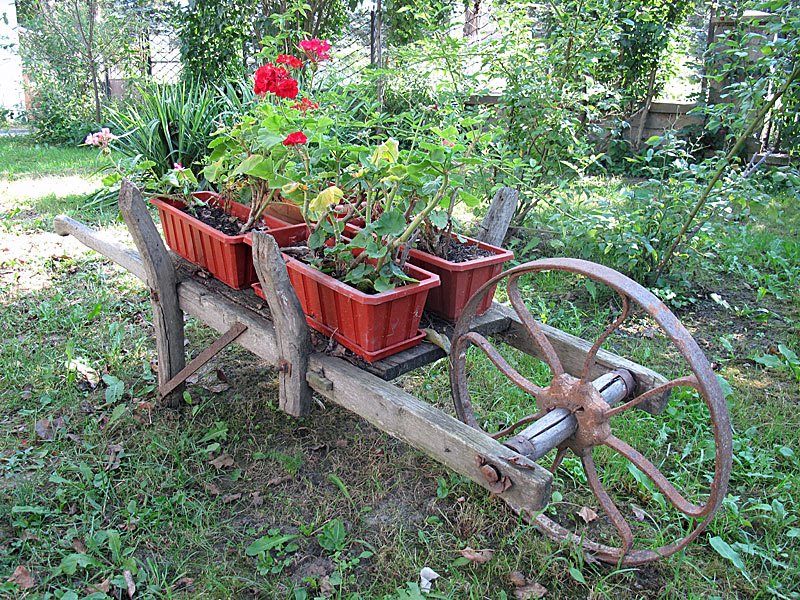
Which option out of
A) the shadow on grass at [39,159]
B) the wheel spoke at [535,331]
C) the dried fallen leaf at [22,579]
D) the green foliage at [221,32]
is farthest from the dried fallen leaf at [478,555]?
the green foliage at [221,32]

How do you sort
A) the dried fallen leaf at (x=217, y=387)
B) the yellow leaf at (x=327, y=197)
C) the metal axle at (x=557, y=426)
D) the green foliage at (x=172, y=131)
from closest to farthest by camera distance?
the metal axle at (x=557, y=426) → the yellow leaf at (x=327, y=197) → the dried fallen leaf at (x=217, y=387) → the green foliage at (x=172, y=131)

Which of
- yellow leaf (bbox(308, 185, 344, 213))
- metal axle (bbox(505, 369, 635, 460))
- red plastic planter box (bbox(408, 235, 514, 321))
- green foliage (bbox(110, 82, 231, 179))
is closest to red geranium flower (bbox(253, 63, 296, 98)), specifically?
yellow leaf (bbox(308, 185, 344, 213))

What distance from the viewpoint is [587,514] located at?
2.12m

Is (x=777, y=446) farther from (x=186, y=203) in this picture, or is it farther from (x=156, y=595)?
(x=186, y=203)

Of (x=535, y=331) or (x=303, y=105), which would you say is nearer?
(x=535, y=331)

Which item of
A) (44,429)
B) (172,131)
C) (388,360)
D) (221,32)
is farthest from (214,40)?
(388,360)

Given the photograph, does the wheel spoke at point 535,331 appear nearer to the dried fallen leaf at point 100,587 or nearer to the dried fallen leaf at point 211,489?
the dried fallen leaf at point 211,489

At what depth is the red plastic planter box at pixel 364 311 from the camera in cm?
168

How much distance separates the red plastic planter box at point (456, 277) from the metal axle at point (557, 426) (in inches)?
16.9

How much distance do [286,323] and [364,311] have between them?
239 mm

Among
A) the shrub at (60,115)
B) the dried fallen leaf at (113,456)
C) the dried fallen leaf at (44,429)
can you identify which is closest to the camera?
the dried fallen leaf at (113,456)

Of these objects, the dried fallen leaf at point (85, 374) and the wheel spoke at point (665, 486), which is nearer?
the wheel spoke at point (665, 486)

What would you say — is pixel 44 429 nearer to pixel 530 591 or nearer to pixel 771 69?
pixel 530 591

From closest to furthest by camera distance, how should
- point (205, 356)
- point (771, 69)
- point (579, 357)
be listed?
point (579, 357), point (205, 356), point (771, 69)
